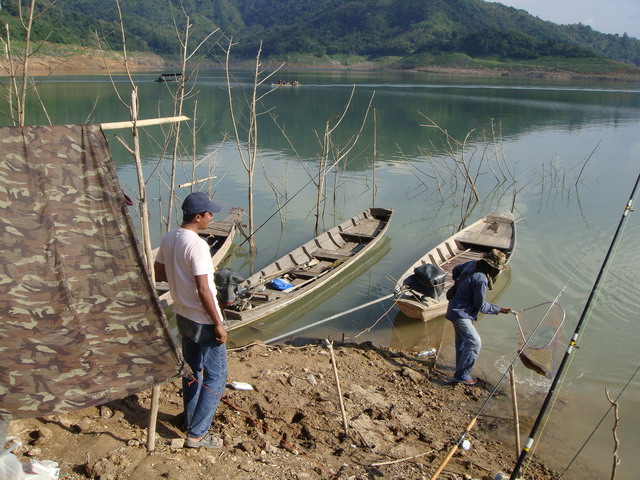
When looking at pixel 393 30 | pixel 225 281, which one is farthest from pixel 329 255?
pixel 393 30

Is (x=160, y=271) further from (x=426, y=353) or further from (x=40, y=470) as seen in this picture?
(x=426, y=353)

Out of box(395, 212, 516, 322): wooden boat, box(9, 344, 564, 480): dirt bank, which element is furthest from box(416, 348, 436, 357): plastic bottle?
box(395, 212, 516, 322): wooden boat

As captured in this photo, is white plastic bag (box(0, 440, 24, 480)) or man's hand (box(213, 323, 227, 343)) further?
man's hand (box(213, 323, 227, 343))

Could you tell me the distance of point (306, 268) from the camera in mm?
9867

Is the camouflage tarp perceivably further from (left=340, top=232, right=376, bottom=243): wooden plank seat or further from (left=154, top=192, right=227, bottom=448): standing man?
(left=340, top=232, right=376, bottom=243): wooden plank seat

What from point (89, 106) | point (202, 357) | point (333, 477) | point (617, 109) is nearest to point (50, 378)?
point (202, 357)

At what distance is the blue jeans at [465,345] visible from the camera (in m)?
5.86

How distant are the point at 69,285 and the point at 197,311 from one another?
795 millimetres

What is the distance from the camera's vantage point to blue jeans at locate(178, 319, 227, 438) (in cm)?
371

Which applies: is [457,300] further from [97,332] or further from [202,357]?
[97,332]

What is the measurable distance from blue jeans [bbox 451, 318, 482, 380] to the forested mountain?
75847 mm

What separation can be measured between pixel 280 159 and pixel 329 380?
612 inches

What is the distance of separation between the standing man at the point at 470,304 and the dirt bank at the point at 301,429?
0.33 meters

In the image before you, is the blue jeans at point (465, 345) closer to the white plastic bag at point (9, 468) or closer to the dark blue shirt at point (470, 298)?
the dark blue shirt at point (470, 298)
